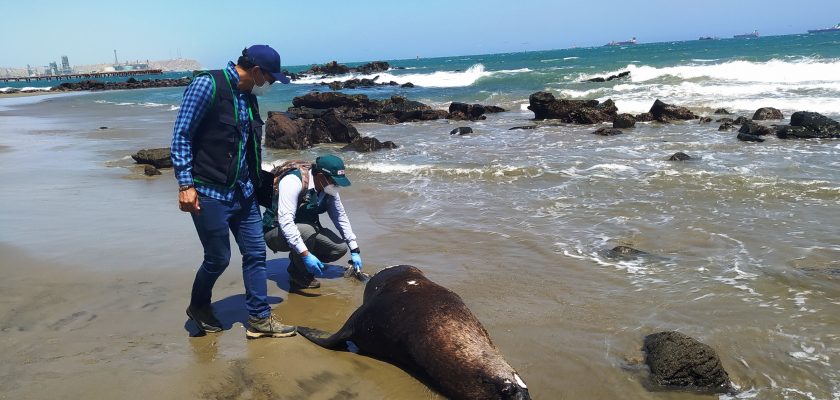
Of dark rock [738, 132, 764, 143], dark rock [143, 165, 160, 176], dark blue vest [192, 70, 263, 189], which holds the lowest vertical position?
dark rock [738, 132, 764, 143]

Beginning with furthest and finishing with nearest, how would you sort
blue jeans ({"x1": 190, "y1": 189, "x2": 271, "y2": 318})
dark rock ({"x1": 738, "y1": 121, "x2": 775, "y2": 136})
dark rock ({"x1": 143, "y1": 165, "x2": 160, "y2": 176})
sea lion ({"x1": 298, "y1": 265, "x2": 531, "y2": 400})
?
dark rock ({"x1": 738, "y1": 121, "x2": 775, "y2": 136}) < dark rock ({"x1": 143, "y1": 165, "x2": 160, "y2": 176}) < blue jeans ({"x1": 190, "y1": 189, "x2": 271, "y2": 318}) < sea lion ({"x1": 298, "y1": 265, "x2": 531, "y2": 400})

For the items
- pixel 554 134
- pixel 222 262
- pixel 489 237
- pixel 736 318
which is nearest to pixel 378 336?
pixel 222 262

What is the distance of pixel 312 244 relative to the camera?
5.15 metres

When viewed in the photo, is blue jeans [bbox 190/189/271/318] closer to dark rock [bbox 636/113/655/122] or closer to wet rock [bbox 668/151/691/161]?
wet rock [bbox 668/151/691/161]

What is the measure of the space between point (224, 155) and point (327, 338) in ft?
4.33

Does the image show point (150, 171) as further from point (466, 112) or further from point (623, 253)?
point (466, 112)

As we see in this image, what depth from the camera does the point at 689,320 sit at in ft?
14.2

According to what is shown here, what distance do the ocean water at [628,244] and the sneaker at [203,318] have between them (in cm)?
192

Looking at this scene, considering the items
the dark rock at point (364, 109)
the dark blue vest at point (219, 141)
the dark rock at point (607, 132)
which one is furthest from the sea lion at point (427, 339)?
the dark rock at point (364, 109)

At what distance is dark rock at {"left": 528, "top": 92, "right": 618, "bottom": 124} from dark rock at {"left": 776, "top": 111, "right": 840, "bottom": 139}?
5.76 meters

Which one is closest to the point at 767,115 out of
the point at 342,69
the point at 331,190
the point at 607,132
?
the point at 607,132

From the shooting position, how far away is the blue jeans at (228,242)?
3.61 meters

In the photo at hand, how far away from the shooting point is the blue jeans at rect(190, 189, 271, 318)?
361cm

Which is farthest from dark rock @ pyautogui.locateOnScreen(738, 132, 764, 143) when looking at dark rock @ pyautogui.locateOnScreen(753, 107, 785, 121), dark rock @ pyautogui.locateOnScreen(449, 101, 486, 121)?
dark rock @ pyautogui.locateOnScreen(449, 101, 486, 121)
